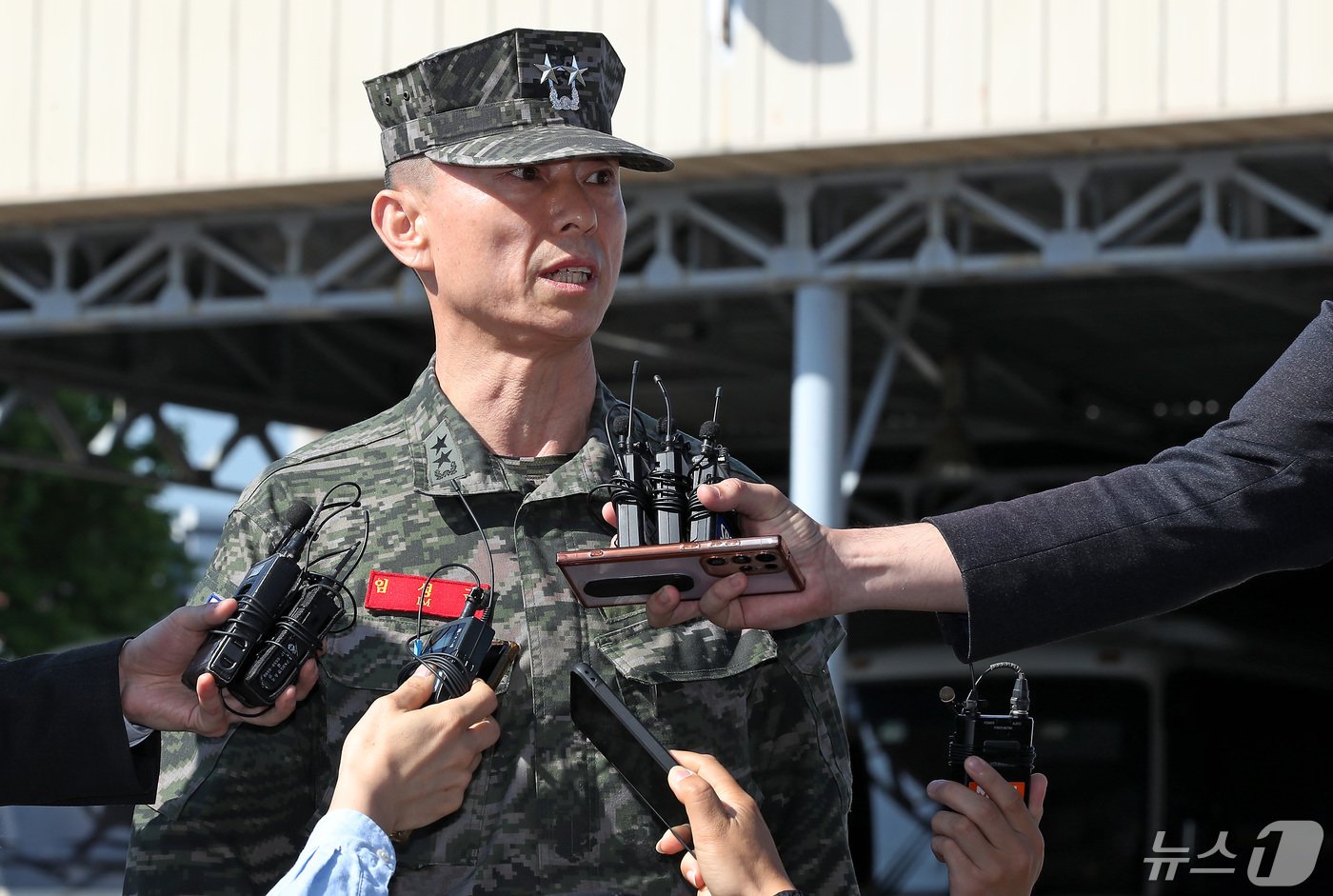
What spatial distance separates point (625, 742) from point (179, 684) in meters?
0.68

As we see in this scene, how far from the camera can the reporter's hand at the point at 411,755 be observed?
6.45 ft

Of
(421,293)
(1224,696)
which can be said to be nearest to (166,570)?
(421,293)

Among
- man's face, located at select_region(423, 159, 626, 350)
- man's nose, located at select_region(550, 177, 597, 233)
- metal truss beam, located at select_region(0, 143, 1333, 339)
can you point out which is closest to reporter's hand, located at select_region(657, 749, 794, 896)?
man's face, located at select_region(423, 159, 626, 350)

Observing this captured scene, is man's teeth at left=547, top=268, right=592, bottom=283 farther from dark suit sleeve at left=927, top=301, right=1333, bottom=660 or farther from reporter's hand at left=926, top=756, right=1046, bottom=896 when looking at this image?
reporter's hand at left=926, top=756, right=1046, bottom=896

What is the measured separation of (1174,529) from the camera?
83.3 inches

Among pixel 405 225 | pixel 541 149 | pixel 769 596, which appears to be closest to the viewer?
pixel 769 596

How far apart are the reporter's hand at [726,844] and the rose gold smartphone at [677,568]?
26 centimetres

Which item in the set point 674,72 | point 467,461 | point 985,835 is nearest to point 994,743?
point 985,835

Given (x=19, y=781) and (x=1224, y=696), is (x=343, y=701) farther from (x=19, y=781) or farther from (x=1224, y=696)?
(x=1224, y=696)

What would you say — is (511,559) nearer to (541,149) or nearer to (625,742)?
(625,742)

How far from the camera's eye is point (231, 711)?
7.18 feet

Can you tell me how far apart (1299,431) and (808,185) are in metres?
6.30

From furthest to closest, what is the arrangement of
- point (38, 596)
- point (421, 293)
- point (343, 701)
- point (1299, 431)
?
point (38, 596) < point (421, 293) < point (343, 701) < point (1299, 431)

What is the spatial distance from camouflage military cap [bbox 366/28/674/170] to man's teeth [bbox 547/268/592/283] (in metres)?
0.18
